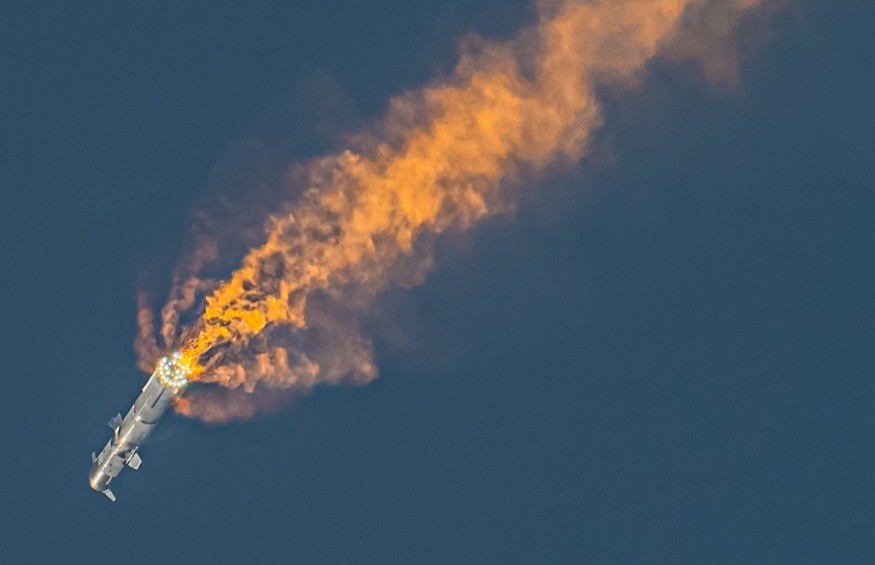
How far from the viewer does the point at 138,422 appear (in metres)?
73.6

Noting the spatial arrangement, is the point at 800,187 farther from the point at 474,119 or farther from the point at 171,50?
the point at 171,50

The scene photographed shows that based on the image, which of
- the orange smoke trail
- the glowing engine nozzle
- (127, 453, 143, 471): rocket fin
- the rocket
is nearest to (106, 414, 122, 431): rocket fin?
the rocket

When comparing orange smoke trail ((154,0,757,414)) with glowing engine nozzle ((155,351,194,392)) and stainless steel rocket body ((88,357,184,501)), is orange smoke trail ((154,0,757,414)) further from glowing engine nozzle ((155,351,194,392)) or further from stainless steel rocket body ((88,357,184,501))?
stainless steel rocket body ((88,357,184,501))

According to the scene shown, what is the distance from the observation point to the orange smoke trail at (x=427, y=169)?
256 feet

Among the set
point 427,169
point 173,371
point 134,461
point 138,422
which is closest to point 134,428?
point 138,422

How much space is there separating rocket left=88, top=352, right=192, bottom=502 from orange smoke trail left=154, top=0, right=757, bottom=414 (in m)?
4.72

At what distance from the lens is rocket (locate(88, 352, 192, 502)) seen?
7169 centimetres

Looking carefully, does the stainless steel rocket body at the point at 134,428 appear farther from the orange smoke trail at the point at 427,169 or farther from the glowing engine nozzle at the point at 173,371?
the orange smoke trail at the point at 427,169

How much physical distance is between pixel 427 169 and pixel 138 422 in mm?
26732

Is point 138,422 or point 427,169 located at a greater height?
point 427,169

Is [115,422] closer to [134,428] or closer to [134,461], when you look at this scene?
[134,461]

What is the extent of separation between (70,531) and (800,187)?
63331 mm

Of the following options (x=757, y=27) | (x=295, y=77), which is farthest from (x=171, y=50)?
(x=757, y=27)

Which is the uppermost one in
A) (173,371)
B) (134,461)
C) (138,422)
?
(173,371)
